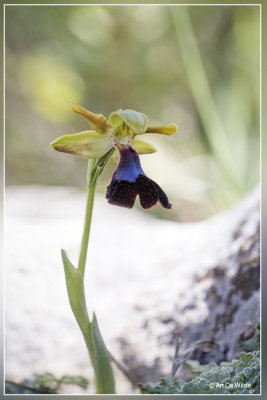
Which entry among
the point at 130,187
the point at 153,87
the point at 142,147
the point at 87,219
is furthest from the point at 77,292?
the point at 153,87

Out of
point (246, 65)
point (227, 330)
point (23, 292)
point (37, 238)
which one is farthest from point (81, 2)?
point (227, 330)

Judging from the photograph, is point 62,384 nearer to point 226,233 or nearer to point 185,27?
point 226,233

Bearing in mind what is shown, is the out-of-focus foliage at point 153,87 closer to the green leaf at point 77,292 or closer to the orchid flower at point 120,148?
the orchid flower at point 120,148

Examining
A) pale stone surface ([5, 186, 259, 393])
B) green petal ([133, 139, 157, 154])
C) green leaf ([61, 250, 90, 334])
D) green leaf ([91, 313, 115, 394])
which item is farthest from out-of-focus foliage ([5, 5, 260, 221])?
green leaf ([91, 313, 115, 394])

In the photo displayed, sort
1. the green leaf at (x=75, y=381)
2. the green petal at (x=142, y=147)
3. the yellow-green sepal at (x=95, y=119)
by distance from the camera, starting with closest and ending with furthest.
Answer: the yellow-green sepal at (x=95, y=119)
the green petal at (x=142, y=147)
the green leaf at (x=75, y=381)

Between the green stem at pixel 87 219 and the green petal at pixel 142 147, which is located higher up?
the green petal at pixel 142 147

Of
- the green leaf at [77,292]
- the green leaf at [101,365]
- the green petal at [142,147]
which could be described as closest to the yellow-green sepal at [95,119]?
the green petal at [142,147]

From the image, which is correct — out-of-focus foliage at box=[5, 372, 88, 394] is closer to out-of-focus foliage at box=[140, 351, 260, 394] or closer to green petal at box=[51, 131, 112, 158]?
out-of-focus foliage at box=[140, 351, 260, 394]
